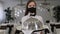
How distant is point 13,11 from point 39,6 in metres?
0.85

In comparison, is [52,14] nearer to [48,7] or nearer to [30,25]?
[48,7]

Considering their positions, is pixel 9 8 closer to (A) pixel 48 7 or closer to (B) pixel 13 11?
(B) pixel 13 11

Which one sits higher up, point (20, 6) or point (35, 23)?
point (20, 6)

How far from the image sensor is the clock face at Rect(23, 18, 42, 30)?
1.91 meters

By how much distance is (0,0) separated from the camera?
168 inches

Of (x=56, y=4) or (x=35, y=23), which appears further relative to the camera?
(x=56, y=4)

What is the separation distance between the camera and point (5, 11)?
4.25 metres

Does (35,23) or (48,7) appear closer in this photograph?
(35,23)

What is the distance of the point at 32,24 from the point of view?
1.93 metres

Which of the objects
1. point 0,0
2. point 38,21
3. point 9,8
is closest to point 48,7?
point 9,8

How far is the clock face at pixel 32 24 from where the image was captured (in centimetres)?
191

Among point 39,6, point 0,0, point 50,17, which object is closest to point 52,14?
point 50,17

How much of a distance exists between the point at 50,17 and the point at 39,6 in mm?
502

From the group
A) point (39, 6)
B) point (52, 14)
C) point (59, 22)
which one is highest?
point (39, 6)
